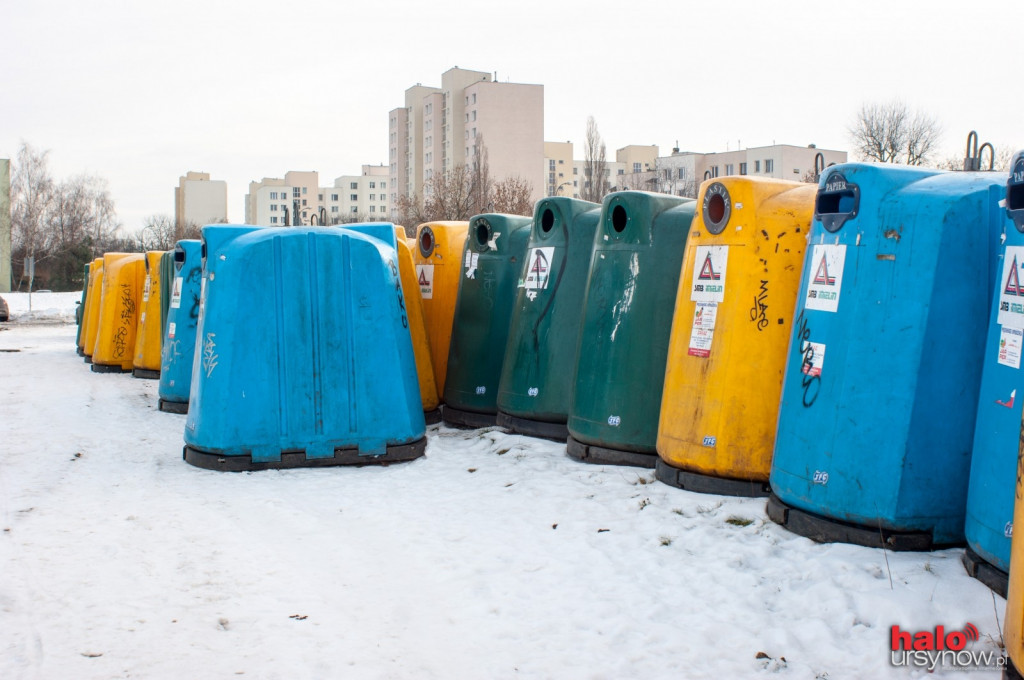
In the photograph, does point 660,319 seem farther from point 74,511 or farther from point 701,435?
point 74,511

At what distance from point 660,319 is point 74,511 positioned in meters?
3.61

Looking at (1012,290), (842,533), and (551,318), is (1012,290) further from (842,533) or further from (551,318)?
(551,318)

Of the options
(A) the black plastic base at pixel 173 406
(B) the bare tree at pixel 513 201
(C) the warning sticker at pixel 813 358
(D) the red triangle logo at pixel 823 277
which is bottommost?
(A) the black plastic base at pixel 173 406

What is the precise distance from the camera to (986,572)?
124 inches

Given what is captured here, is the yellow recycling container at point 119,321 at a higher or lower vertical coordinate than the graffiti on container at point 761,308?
lower

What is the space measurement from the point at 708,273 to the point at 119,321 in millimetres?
9866

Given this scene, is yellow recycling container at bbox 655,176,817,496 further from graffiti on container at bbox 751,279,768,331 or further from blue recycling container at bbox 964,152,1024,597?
blue recycling container at bbox 964,152,1024,597

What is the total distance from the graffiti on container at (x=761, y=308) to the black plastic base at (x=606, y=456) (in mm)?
1256

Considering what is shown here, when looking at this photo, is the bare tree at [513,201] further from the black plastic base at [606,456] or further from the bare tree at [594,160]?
the black plastic base at [606,456]

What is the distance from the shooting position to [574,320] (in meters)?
6.30

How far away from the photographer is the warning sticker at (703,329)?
4637 mm

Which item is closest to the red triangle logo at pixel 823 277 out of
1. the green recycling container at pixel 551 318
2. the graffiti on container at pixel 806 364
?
the graffiti on container at pixel 806 364

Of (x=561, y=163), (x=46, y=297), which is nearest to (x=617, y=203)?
(x=46, y=297)

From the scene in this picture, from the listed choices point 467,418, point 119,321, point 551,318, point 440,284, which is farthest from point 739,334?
point 119,321
